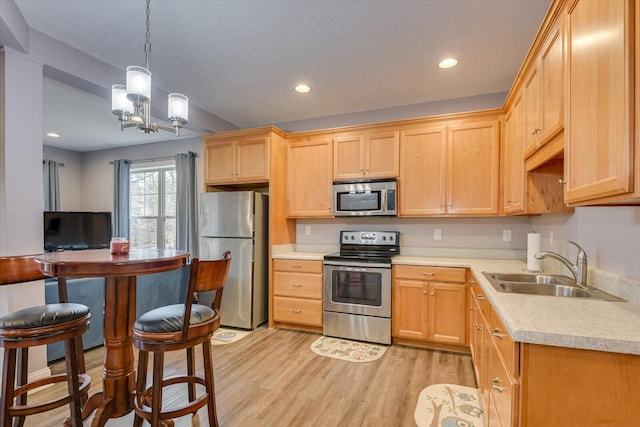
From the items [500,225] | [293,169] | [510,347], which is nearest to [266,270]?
[293,169]

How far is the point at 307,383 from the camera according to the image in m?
2.41

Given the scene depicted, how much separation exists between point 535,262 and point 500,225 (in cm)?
99

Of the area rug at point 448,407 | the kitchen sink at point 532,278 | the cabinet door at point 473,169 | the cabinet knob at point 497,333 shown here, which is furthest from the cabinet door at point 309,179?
the cabinet knob at point 497,333

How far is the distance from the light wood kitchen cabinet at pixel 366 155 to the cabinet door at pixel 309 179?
0.44 feet

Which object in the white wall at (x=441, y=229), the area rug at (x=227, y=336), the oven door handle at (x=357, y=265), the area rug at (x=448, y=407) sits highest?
the white wall at (x=441, y=229)

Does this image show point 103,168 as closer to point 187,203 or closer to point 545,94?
point 187,203

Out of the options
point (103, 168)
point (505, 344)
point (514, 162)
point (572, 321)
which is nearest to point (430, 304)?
point (514, 162)

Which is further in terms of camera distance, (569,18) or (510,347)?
(569,18)

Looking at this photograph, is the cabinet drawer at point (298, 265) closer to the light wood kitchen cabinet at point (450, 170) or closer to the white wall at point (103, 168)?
the light wood kitchen cabinet at point (450, 170)

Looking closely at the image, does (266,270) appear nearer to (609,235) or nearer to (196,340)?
(196,340)

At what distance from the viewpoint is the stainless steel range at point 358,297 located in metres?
3.14

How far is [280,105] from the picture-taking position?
12.0 ft

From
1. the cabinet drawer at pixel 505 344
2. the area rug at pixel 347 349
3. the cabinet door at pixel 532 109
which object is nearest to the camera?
the cabinet drawer at pixel 505 344

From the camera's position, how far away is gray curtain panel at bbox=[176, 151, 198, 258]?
4828 millimetres
